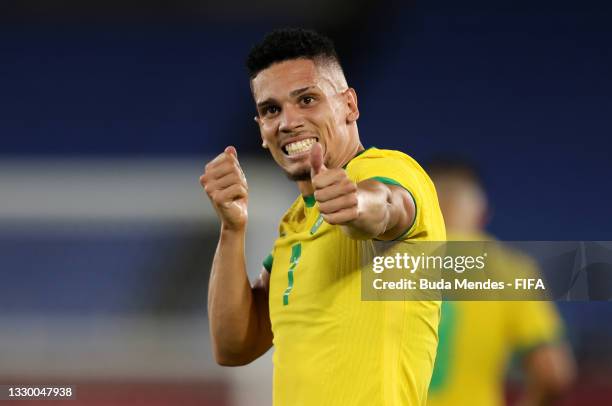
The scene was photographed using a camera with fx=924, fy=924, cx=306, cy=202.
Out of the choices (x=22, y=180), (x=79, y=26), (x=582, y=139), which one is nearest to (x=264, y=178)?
(x=22, y=180)

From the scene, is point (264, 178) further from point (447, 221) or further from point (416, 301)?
point (416, 301)

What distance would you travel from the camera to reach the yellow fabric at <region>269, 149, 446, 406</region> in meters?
1.16

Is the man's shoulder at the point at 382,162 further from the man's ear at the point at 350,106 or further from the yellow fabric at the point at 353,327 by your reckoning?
the man's ear at the point at 350,106

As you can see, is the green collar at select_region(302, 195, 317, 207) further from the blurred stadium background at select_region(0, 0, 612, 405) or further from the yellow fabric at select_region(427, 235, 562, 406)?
the blurred stadium background at select_region(0, 0, 612, 405)

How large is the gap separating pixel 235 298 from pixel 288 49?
38 cm

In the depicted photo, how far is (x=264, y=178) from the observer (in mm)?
2926

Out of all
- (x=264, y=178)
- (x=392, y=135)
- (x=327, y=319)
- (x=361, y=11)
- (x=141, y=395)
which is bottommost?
(x=327, y=319)

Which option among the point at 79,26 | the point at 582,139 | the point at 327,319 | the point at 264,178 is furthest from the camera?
the point at 582,139

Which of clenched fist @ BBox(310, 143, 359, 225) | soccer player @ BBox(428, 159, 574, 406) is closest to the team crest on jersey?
clenched fist @ BBox(310, 143, 359, 225)

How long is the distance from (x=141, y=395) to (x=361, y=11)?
155 cm

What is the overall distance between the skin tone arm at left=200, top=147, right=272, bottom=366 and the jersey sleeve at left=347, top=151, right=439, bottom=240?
0.61ft

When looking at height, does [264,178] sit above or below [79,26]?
below

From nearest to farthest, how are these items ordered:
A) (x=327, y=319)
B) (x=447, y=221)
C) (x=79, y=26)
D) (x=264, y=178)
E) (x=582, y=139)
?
(x=327, y=319) < (x=447, y=221) < (x=264, y=178) < (x=79, y=26) < (x=582, y=139)

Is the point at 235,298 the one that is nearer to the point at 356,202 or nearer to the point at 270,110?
the point at 270,110
